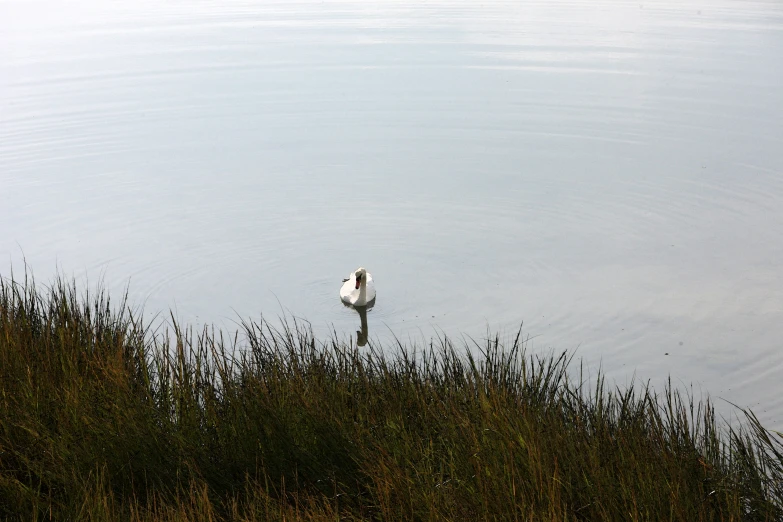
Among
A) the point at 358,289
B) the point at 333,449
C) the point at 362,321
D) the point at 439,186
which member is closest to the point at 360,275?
the point at 358,289

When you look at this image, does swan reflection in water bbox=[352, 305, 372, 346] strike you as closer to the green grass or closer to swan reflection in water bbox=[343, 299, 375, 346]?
swan reflection in water bbox=[343, 299, 375, 346]

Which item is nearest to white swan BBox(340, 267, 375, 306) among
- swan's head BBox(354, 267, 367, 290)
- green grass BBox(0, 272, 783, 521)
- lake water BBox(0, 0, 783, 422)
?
swan's head BBox(354, 267, 367, 290)

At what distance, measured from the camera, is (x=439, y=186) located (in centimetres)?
1163

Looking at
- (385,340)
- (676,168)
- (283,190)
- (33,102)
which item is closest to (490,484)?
(385,340)

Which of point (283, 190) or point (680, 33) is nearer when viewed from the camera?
point (283, 190)

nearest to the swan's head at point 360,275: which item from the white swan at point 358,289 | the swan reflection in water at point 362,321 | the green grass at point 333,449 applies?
the white swan at point 358,289

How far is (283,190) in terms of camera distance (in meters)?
11.8

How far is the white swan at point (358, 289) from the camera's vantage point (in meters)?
8.22

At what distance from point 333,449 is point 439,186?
734cm

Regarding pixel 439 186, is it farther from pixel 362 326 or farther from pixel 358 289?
pixel 362 326

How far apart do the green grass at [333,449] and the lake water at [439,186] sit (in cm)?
231

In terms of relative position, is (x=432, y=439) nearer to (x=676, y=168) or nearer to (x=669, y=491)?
(x=669, y=491)

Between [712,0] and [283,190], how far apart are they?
960 inches

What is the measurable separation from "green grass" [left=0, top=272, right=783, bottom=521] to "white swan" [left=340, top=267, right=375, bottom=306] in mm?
2543
